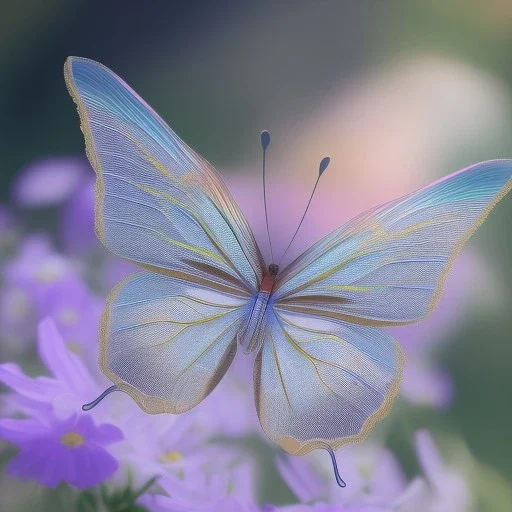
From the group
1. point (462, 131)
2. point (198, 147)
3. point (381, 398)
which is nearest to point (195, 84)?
point (198, 147)

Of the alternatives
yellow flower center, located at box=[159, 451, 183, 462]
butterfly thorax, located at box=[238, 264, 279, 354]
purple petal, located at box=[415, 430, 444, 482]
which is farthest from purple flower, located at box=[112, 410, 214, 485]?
purple petal, located at box=[415, 430, 444, 482]

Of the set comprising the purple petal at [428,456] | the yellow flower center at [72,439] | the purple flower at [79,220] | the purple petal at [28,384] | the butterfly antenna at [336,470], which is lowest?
the yellow flower center at [72,439]

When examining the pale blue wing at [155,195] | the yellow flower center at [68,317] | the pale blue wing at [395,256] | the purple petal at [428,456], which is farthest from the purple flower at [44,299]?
the purple petal at [428,456]

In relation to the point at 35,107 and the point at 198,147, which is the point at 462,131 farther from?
the point at 35,107

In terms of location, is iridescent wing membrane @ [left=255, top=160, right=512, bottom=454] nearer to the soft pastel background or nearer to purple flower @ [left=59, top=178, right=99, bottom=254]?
the soft pastel background

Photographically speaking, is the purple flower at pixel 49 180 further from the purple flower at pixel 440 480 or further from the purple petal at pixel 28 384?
the purple flower at pixel 440 480

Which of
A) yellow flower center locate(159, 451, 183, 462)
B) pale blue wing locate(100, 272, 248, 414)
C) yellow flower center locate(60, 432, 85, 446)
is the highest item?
pale blue wing locate(100, 272, 248, 414)
